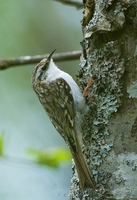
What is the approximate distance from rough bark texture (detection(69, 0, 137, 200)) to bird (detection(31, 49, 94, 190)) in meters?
0.06

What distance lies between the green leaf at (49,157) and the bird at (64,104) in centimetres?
14

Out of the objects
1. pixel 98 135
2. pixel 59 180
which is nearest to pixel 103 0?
pixel 98 135

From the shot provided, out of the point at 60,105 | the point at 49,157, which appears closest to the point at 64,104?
the point at 60,105

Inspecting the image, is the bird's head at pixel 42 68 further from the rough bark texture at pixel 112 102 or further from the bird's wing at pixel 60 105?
the rough bark texture at pixel 112 102

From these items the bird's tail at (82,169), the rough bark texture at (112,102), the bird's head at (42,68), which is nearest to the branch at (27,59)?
the bird's head at (42,68)

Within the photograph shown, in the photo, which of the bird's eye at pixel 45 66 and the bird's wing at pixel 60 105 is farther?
the bird's eye at pixel 45 66

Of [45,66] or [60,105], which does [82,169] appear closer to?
[60,105]

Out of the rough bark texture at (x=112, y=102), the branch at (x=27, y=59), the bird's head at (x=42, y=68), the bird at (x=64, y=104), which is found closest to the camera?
the rough bark texture at (x=112, y=102)

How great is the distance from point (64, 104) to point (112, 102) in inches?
22.4

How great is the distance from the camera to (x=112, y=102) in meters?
2.45

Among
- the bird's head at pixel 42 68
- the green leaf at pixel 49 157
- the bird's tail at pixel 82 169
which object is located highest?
the bird's head at pixel 42 68

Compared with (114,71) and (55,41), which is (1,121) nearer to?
(55,41)

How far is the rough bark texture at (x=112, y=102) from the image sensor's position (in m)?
2.31

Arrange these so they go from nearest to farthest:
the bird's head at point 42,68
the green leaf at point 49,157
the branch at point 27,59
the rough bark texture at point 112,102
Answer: the rough bark texture at point 112,102
the green leaf at point 49,157
the branch at point 27,59
the bird's head at point 42,68
